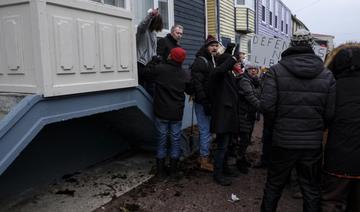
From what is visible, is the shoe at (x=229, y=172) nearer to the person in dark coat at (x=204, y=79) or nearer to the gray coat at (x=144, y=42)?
the person in dark coat at (x=204, y=79)

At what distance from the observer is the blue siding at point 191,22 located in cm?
849

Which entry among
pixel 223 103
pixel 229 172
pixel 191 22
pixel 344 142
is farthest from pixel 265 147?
pixel 191 22

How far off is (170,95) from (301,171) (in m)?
2.17

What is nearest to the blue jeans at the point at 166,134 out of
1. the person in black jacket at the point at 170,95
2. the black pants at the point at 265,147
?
the person in black jacket at the point at 170,95

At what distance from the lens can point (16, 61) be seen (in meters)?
3.58

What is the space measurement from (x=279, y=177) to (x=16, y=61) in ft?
8.96

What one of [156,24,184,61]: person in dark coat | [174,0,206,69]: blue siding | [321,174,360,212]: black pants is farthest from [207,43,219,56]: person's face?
[174,0,206,69]: blue siding

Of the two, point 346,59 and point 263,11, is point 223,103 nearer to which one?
point 346,59

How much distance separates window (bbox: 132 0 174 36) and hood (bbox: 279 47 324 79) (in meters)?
4.07

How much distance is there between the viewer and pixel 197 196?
4.58 m

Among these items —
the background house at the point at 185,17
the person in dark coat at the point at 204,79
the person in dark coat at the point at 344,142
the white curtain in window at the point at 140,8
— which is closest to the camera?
the person in dark coat at the point at 344,142

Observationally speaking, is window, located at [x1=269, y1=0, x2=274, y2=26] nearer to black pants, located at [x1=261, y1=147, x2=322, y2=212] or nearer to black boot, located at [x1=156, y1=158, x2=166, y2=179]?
black boot, located at [x1=156, y1=158, x2=166, y2=179]

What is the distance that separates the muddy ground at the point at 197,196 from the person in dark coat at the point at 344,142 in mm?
1041

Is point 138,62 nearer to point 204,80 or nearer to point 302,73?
point 204,80
